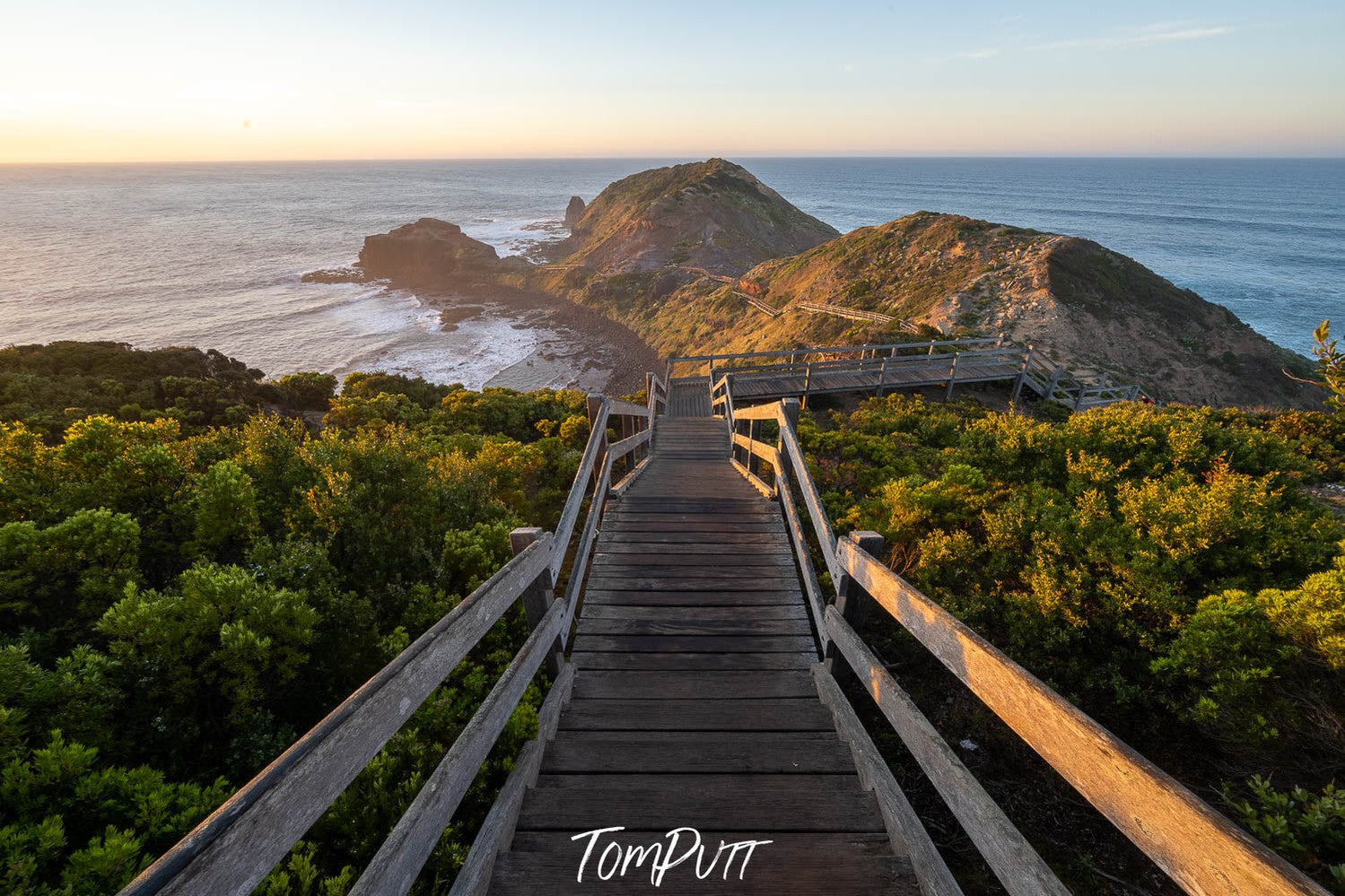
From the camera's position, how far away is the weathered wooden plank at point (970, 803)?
145cm

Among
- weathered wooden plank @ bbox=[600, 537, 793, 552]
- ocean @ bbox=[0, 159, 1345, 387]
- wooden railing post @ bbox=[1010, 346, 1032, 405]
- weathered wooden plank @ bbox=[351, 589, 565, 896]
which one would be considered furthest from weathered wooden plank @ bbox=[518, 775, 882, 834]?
ocean @ bbox=[0, 159, 1345, 387]

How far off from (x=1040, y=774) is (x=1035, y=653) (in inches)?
33.2

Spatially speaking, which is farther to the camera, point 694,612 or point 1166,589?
point 694,612

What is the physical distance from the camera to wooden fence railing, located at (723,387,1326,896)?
1064mm

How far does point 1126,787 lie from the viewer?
50.8 inches

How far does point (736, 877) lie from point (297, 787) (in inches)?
67.9

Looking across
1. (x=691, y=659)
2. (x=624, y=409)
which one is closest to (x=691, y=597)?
(x=691, y=659)

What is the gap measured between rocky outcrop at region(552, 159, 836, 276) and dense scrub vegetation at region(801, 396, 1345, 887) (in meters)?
43.1

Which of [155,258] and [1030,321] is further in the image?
[155,258]

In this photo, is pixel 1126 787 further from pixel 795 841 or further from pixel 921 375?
pixel 921 375

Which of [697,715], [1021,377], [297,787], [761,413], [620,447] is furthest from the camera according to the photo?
[1021,377]

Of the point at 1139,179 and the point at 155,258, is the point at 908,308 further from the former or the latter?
the point at 1139,179

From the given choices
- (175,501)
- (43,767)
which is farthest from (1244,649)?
(175,501)

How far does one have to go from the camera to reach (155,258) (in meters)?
62.7
